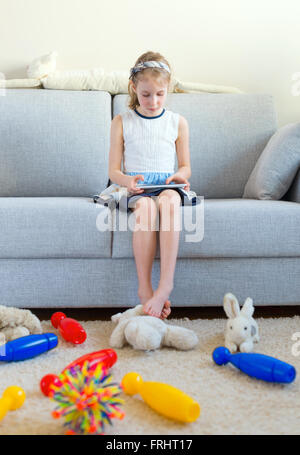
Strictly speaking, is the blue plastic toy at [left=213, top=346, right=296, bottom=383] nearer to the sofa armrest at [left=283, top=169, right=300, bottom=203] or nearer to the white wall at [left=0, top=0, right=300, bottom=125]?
the sofa armrest at [left=283, top=169, right=300, bottom=203]

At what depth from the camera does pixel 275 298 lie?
1.60 m

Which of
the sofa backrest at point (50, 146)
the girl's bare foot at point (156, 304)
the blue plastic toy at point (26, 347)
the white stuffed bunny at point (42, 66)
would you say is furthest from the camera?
the white stuffed bunny at point (42, 66)

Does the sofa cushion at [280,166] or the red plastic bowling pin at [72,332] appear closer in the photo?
the red plastic bowling pin at [72,332]

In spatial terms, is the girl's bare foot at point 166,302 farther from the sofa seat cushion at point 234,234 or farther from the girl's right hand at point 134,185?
the girl's right hand at point 134,185

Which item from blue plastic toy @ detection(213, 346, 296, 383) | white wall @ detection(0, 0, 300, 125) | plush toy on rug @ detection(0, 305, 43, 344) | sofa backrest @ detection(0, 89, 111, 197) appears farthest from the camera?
white wall @ detection(0, 0, 300, 125)

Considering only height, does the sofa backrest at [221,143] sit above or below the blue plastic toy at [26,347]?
above

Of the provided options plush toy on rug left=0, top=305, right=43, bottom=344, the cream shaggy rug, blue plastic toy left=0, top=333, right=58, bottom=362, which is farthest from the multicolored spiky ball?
plush toy on rug left=0, top=305, right=43, bottom=344

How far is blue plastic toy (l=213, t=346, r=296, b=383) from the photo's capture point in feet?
3.32

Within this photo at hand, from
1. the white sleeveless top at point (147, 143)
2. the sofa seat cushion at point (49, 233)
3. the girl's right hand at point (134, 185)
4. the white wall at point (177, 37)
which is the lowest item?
the sofa seat cushion at point (49, 233)

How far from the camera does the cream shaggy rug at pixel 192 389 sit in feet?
2.78

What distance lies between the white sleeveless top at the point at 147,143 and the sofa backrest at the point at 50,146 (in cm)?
34

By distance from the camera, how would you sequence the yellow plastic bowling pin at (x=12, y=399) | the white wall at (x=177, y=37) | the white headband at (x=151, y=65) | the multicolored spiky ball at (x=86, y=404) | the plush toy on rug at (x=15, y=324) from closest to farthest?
the multicolored spiky ball at (x=86, y=404)
the yellow plastic bowling pin at (x=12, y=399)
the plush toy on rug at (x=15, y=324)
the white headband at (x=151, y=65)
the white wall at (x=177, y=37)

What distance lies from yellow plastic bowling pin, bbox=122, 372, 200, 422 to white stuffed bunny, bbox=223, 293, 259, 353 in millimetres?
362

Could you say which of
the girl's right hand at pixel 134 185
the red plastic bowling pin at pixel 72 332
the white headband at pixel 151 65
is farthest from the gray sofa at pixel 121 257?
the white headband at pixel 151 65
